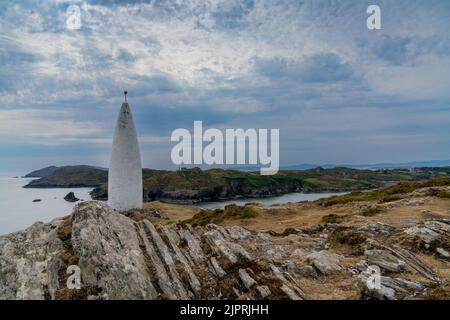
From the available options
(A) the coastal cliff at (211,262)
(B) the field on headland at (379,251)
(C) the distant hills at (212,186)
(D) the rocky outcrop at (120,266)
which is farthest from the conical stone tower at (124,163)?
(C) the distant hills at (212,186)

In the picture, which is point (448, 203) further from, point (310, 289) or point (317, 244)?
point (310, 289)

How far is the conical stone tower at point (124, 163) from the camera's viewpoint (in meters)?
36.8

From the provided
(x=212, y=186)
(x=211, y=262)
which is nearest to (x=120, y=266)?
(x=211, y=262)

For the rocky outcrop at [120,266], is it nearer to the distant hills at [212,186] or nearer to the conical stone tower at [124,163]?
the conical stone tower at [124,163]

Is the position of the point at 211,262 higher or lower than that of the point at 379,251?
lower

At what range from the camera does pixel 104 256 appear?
11.7 m

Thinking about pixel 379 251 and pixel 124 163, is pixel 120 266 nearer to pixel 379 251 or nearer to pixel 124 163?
pixel 379 251

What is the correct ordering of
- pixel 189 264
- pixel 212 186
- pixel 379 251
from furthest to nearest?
pixel 212 186
pixel 379 251
pixel 189 264

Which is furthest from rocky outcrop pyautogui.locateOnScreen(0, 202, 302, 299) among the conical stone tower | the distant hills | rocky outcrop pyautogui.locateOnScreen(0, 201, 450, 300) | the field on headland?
the distant hills

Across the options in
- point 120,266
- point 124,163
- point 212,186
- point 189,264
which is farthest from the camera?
point 212,186

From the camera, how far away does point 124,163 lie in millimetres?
36844

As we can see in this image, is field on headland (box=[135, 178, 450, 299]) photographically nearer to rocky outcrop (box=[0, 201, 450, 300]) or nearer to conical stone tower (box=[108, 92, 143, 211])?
rocky outcrop (box=[0, 201, 450, 300])
